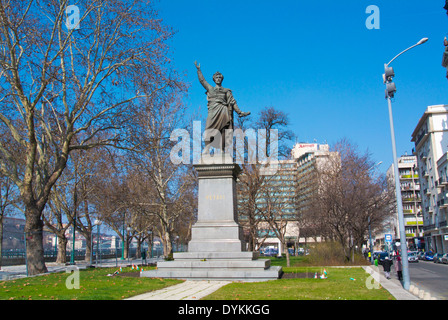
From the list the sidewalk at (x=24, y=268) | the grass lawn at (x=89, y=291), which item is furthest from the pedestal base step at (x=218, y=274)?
the sidewalk at (x=24, y=268)

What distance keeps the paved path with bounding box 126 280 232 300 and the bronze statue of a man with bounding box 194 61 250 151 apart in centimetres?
584

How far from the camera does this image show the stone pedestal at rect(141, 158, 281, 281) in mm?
12656

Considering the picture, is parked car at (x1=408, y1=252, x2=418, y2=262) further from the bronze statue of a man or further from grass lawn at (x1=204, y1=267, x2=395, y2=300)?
grass lawn at (x1=204, y1=267, x2=395, y2=300)

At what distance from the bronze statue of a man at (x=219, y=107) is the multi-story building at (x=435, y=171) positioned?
172 feet

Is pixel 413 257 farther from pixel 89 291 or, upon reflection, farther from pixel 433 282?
pixel 89 291

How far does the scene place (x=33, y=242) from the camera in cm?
1747

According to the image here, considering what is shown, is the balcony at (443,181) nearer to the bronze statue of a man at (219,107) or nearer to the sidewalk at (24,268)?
the sidewalk at (24,268)

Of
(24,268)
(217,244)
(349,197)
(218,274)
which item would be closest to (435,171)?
(349,197)

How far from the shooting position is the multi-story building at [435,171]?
61.7 meters

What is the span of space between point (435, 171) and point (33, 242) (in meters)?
64.5

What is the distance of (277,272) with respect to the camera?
12352 millimetres
